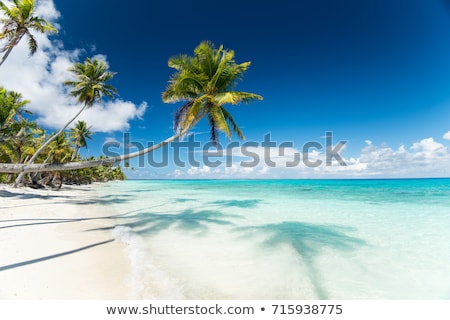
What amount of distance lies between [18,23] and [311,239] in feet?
51.2

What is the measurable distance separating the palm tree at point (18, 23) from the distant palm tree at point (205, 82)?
281 inches

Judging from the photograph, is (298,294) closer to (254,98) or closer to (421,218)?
(254,98)

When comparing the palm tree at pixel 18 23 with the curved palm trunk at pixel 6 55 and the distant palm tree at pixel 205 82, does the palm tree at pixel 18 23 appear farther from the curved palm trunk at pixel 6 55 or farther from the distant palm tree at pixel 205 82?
the distant palm tree at pixel 205 82

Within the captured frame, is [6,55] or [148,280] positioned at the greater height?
[6,55]

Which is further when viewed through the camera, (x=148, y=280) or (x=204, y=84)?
(x=204, y=84)

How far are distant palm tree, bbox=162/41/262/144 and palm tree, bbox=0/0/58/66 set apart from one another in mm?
7147

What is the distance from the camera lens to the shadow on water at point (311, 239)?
5.24 meters

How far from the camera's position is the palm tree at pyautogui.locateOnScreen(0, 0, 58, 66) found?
9.80 metres

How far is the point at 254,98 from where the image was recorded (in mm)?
8828

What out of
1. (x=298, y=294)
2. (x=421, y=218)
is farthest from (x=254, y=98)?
(x=421, y=218)

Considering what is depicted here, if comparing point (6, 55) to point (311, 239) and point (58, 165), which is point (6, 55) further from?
point (311, 239)

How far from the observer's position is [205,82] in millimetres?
8969

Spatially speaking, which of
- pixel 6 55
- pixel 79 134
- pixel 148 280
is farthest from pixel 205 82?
pixel 79 134

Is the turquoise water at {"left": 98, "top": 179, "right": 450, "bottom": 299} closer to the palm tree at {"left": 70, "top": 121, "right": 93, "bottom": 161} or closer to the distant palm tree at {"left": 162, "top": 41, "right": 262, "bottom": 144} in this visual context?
the distant palm tree at {"left": 162, "top": 41, "right": 262, "bottom": 144}
